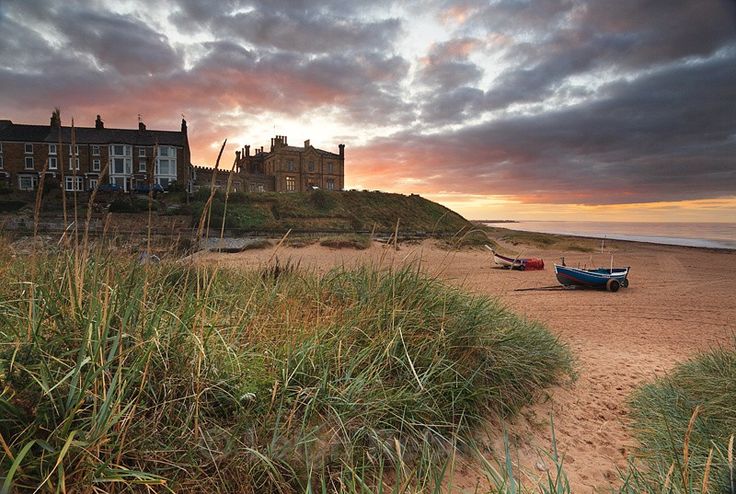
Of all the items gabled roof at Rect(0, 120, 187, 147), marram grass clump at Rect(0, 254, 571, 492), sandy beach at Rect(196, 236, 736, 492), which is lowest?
sandy beach at Rect(196, 236, 736, 492)

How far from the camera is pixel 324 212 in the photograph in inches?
1518

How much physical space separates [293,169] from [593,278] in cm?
5447

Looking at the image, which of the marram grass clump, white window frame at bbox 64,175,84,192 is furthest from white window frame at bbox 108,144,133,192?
the marram grass clump

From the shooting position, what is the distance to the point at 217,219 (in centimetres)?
2841

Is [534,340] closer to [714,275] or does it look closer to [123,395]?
[123,395]

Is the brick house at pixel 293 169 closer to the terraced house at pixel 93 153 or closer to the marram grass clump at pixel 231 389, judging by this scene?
the terraced house at pixel 93 153

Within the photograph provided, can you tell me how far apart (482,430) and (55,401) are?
9.71ft

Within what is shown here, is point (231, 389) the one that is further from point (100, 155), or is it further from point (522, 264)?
point (100, 155)

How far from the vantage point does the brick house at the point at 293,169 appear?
59981 mm

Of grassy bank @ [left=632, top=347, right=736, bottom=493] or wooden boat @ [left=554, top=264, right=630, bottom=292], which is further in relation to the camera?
wooden boat @ [left=554, top=264, right=630, bottom=292]

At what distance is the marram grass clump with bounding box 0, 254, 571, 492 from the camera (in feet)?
5.78

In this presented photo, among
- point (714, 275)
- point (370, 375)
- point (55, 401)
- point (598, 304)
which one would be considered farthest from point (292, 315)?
point (714, 275)

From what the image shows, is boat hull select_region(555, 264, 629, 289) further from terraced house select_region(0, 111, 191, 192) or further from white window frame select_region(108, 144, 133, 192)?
white window frame select_region(108, 144, 133, 192)

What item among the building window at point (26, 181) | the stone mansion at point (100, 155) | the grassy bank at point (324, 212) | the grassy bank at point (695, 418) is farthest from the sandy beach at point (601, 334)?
the building window at point (26, 181)
